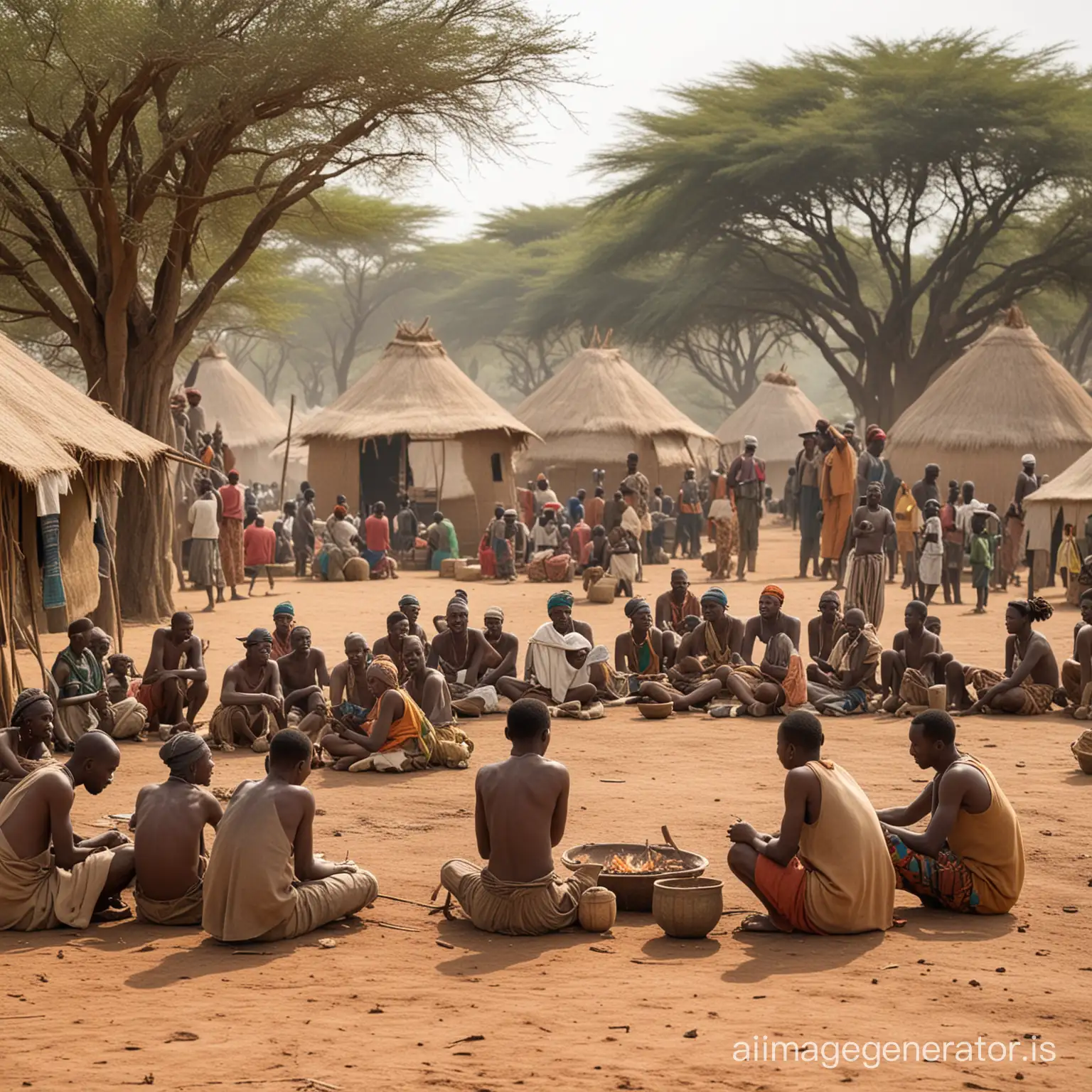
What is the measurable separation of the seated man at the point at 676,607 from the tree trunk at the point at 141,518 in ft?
20.7

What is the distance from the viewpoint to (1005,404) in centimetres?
2720

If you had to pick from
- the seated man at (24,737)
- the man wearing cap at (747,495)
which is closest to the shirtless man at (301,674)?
the seated man at (24,737)

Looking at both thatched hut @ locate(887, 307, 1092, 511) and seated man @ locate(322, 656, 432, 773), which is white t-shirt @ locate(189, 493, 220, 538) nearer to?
seated man @ locate(322, 656, 432, 773)

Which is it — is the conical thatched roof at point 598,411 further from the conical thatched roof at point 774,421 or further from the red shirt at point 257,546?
the red shirt at point 257,546

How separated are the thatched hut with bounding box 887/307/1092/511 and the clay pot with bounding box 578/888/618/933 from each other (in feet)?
72.1

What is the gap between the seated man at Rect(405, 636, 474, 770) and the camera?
9.74m

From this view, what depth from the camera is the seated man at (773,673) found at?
1153cm

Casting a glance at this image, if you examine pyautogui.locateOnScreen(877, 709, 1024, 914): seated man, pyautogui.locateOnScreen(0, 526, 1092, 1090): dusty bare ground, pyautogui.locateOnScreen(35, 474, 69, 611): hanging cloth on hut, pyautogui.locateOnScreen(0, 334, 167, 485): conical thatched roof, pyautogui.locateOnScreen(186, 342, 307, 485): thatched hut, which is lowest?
pyautogui.locateOnScreen(0, 526, 1092, 1090): dusty bare ground

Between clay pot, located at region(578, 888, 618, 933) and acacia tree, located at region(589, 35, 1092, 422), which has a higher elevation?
acacia tree, located at region(589, 35, 1092, 422)

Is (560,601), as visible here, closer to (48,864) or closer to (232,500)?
(48,864)

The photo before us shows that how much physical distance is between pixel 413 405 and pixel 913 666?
17056 mm

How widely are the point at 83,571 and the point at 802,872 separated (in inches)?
347

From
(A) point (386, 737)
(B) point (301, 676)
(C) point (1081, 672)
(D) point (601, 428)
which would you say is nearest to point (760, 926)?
(A) point (386, 737)

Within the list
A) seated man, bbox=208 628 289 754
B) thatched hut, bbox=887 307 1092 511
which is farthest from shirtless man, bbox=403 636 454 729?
thatched hut, bbox=887 307 1092 511
